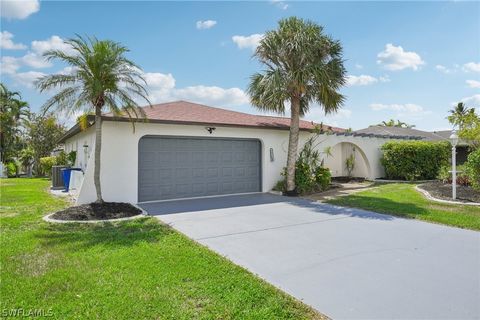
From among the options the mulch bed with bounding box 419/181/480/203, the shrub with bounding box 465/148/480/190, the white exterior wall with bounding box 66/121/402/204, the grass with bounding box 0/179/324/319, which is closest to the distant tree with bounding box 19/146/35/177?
the white exterior wall with bounding box 66/121/402/204

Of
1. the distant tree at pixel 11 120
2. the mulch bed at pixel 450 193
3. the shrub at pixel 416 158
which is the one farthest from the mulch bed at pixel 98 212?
the distant tree at pixel 11 120

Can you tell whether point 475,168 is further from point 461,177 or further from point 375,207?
point 375,207

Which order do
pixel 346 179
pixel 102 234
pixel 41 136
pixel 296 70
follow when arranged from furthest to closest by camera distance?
1. pixel 41 136
2. pixel 346 179
3. pixel 296 70
4. pixel 102 234

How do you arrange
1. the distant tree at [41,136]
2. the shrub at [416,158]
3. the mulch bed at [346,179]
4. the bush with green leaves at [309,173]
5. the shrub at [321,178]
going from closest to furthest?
the bush with green leaves at [309,173] → the shrub at [321,178] → the shrub at [416,158] → the mulch bed at [346,179] → the distant tree at [41,136]

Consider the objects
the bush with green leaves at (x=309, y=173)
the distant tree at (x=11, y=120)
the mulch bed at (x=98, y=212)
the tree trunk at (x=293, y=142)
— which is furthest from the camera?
the distant tree at (x=11, y=120)

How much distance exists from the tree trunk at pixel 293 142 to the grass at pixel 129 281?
23.8 feet

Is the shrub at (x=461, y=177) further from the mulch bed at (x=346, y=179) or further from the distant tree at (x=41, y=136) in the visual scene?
the distant tree at (x=41, y=136)

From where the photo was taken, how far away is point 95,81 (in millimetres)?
8242

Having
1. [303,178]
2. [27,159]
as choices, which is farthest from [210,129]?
[27,159]

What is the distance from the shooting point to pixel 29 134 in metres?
Answer: 31.6

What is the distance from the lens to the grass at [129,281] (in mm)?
3344

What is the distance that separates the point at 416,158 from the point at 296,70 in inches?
387

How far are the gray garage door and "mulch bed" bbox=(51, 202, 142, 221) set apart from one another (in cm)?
179

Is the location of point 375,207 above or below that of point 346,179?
below
